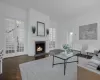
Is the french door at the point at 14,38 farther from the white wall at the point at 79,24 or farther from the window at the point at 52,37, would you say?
the white wall at the point at 79,24

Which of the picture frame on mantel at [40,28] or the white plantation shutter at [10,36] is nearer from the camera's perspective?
the white plantation shutter at [10,36]

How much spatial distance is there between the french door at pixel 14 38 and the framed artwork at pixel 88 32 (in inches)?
186

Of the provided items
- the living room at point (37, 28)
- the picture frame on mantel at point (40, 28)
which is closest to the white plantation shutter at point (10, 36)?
the living room at point (37, 28)

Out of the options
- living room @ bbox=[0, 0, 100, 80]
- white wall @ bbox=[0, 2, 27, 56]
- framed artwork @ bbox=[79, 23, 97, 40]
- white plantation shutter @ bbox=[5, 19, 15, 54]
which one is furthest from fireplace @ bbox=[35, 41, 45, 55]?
framed artwork @ bbox=[79, 23, 97, 40]

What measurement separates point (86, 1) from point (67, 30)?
13.0 ft

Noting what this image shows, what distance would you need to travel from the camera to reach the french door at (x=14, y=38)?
16.9ft

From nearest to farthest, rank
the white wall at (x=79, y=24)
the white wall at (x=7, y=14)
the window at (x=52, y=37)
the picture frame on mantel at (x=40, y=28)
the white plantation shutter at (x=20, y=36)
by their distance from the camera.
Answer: the white wall at (x=7, y=14), the white plantation shutter at (x=20, y=36), the white wall at (x=79, y=24), the picture frame on mantel at (x=40, y=28), the window at (x=52, y=37)

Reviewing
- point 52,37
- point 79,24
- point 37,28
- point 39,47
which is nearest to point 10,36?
point 37,28

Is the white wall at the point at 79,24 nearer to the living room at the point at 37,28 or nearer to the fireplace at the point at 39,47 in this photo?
the living room at the point at 37,28

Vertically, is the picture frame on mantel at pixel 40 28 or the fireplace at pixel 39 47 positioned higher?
the picture frame on mantel at pixel 40 28

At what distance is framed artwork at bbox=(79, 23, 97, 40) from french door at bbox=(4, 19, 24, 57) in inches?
186

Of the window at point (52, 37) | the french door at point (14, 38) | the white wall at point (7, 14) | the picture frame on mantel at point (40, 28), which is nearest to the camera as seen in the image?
the white wall at point (7, 14)

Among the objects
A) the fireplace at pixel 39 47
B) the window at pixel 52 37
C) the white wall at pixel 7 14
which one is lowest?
the fireplace at pixel 39 47

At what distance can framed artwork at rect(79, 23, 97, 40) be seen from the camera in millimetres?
6059
